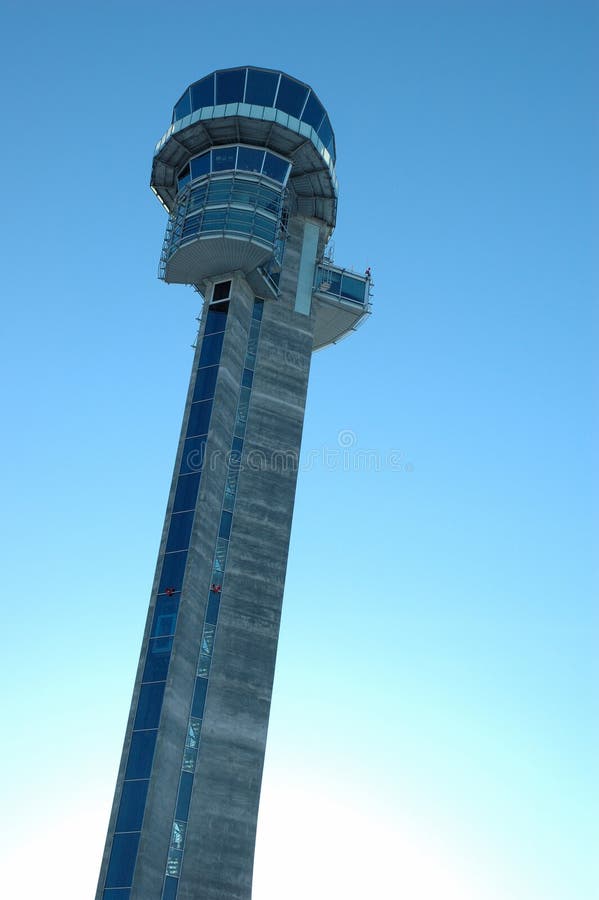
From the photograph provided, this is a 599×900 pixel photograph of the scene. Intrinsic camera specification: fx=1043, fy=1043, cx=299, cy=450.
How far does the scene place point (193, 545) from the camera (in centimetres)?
6669

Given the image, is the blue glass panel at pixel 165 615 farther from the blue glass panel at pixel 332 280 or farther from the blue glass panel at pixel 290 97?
the blue glass panel at pixel 290 97

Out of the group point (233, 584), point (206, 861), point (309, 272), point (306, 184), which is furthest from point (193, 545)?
point (306, 184)

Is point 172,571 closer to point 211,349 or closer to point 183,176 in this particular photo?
point 211,349

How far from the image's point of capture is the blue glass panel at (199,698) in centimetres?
6406

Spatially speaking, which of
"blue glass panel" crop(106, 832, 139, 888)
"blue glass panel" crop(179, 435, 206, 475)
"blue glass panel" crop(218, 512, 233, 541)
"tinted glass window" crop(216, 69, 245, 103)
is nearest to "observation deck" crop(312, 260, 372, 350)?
"tinted glass window" crop(216, 69, 245, 103)

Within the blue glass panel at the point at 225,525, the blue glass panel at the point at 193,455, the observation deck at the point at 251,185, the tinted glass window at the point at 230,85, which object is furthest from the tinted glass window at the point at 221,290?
the blue glass panel at the point at 225,525

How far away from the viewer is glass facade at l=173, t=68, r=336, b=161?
261 feet

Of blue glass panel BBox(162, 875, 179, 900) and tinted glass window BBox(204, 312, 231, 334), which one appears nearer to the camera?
blue glass panel BBox(162, 875, 179, 900)

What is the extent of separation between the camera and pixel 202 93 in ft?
264

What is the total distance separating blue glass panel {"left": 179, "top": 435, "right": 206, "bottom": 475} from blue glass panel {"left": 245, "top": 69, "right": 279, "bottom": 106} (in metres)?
27.4

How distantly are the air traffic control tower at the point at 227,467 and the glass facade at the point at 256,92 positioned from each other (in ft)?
0.38

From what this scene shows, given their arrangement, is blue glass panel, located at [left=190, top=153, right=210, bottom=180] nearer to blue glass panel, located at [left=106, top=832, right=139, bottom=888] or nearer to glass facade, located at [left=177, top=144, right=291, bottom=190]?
glass facade, located at [left=177, top=144, right=291, bottom=190]

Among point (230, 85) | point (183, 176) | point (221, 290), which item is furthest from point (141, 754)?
point (230, 85)

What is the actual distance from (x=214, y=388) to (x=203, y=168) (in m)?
18.7
